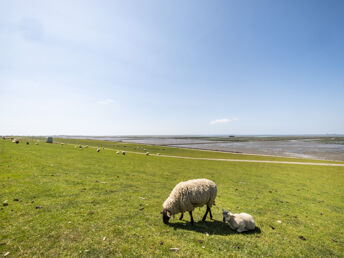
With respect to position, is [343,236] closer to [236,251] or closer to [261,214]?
[261,214]

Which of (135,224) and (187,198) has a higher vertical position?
(187,198)

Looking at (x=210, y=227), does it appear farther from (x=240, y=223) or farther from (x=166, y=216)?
(x=166, y=216)

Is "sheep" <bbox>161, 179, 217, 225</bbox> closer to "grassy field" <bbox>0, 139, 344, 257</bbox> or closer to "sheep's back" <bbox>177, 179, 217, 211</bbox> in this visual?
"sheep's back" <bbox>177, 179, 217, 211</bbox>

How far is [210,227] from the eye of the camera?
786cm

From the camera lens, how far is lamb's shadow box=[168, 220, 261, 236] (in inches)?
293

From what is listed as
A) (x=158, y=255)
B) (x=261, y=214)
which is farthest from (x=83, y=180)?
(x=261, y=214)

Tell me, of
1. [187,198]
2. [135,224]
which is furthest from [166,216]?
[135,224]

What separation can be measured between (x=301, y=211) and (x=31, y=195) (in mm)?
17538

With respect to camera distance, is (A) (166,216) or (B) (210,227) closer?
(B) (210,227)

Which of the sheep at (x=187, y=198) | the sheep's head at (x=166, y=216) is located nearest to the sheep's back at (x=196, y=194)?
the sheep at (x=187, y=198)

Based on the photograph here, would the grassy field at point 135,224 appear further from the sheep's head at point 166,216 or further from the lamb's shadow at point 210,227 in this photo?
the sheep's head at point 166,216

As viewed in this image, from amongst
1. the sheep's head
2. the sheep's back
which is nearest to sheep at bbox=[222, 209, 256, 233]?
the sheep's back

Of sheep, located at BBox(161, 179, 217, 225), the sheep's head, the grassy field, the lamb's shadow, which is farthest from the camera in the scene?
sheep, located at BBox(161, 179, 217, 225)

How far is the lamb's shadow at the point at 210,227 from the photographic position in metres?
7.45
